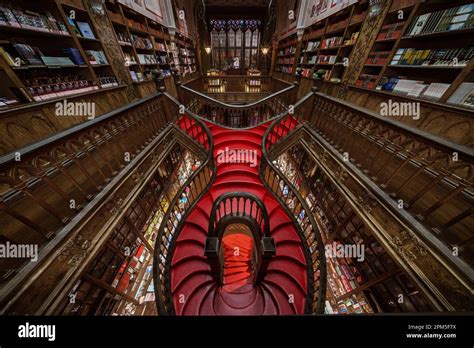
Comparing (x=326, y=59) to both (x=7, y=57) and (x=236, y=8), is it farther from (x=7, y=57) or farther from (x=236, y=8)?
(x=236, y=8)

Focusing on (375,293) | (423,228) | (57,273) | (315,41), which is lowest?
(375,293)

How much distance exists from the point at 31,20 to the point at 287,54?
9.12m

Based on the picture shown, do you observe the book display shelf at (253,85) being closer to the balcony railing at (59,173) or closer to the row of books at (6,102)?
the balcony railing at (59,173)

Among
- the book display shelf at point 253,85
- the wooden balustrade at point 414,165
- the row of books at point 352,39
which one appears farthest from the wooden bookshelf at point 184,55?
the wooden balustrade at point 414,165

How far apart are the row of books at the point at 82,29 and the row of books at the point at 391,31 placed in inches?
Result: 247

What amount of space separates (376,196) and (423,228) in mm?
602

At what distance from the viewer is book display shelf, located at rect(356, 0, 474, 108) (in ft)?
7.80

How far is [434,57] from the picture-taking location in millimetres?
2781

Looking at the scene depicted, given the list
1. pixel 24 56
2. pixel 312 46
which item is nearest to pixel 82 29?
pixel 24 56

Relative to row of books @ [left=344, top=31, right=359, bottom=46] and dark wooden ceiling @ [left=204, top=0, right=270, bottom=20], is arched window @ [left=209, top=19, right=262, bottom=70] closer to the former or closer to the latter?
dark wooden ceiling @ [left=204, top=0, right=270, bottom=20]

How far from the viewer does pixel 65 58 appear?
2961 millimetres

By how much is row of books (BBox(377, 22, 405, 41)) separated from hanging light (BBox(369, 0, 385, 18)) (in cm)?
42
